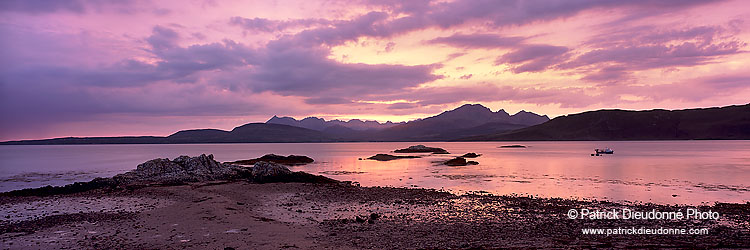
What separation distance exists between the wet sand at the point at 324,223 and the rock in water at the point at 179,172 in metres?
8.93

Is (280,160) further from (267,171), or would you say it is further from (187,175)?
→ (267,171)

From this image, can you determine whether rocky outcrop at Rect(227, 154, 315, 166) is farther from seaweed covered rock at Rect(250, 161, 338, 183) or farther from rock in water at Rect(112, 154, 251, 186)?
seaweed covered rock at Rect(250, 161, 338, 183)

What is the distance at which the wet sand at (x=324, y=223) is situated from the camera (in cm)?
1410

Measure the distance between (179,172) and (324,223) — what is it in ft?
86.4

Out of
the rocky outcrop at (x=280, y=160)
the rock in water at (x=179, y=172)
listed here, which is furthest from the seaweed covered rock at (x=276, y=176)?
the rocky outcrop at (x=280, y=160)

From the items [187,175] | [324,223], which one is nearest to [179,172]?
[187,175]

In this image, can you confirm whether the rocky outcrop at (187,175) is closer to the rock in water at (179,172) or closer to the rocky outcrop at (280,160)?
the rock in water at (179,172)

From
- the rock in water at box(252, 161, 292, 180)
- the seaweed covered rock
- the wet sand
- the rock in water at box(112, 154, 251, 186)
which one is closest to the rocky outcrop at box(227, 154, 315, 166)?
the rock in water at box(112, 154, 251, 186)

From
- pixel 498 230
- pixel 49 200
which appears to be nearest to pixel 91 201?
pixel 49 200

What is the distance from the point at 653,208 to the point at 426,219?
12.9 metres

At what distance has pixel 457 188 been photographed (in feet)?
107

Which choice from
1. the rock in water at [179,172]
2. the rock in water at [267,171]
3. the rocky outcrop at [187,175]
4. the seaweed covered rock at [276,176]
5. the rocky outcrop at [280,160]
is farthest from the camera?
the rocky outcrop at [280,160]

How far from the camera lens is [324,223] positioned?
59.0 feet

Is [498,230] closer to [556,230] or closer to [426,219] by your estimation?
[556,230]
